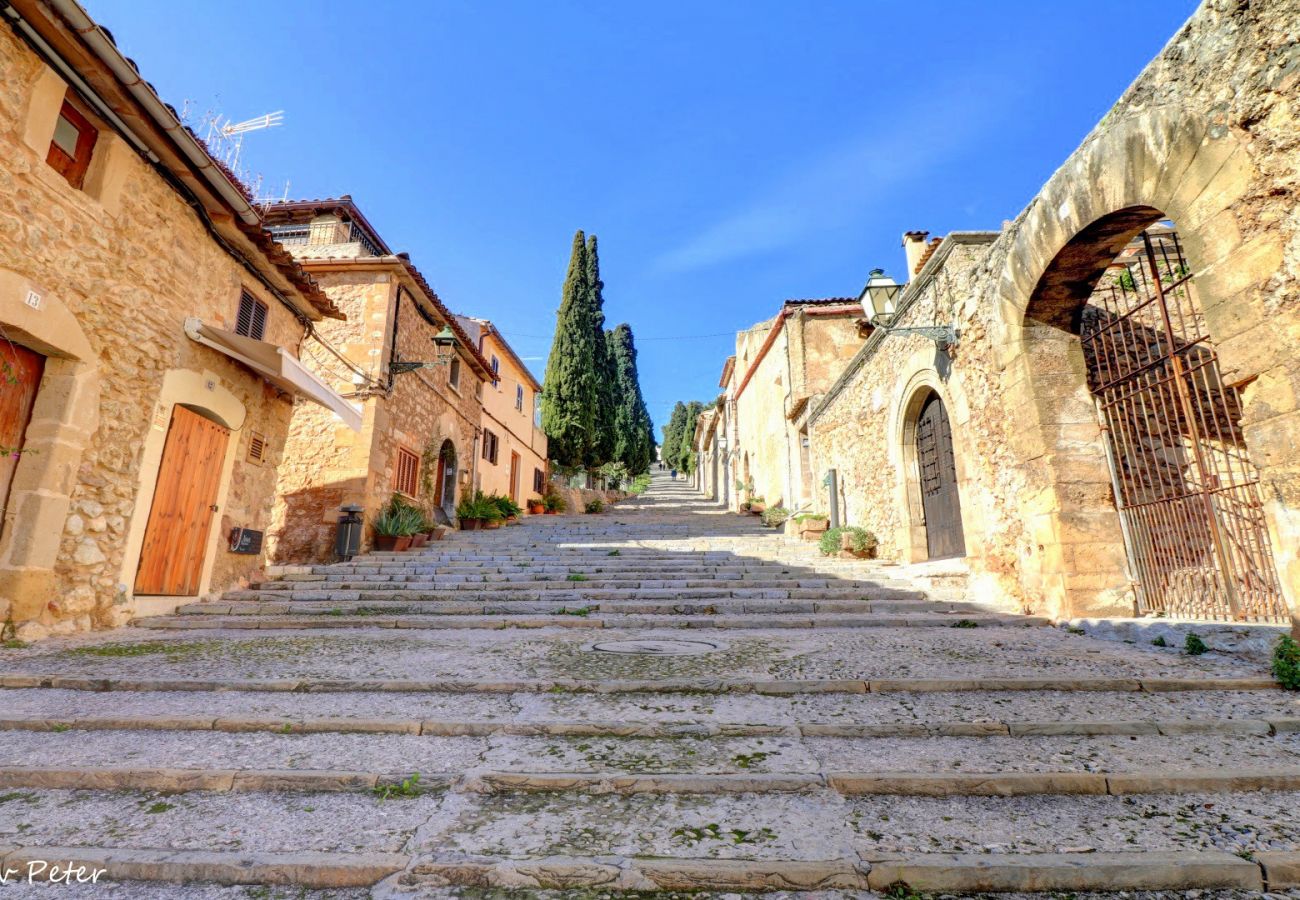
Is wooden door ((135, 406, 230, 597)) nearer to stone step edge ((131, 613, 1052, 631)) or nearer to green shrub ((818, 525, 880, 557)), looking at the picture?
stone step edge ((131, 613, 1052, 631))

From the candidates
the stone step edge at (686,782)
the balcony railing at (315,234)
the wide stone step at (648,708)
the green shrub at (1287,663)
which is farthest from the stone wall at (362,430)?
the green shrub at (1287,663)

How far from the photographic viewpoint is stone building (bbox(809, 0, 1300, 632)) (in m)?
3.41

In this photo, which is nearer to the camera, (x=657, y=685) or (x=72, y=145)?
(x=657, y=685)

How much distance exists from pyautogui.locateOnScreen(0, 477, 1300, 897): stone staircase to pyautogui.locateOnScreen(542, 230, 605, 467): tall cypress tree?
17442 millimetres

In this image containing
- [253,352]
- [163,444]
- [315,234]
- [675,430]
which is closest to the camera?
[163,444]

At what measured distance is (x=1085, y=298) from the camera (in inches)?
216

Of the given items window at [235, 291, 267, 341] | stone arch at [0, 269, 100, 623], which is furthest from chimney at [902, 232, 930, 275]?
stone arch at [0, 269, 100, 623]

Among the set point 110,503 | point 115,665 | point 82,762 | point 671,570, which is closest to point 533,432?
point 671,570

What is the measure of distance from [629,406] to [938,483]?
85.9 ft

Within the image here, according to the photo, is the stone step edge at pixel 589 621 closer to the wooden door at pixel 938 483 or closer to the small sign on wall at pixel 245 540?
the small sign on wall at pixel 245 540

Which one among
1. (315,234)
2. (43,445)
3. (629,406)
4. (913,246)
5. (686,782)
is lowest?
(686,782)

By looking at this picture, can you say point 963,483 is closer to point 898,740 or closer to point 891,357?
point 891,357

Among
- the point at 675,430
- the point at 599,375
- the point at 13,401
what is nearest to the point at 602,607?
the point at 13,401

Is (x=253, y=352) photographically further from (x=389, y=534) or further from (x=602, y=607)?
(x=602, y=607)
